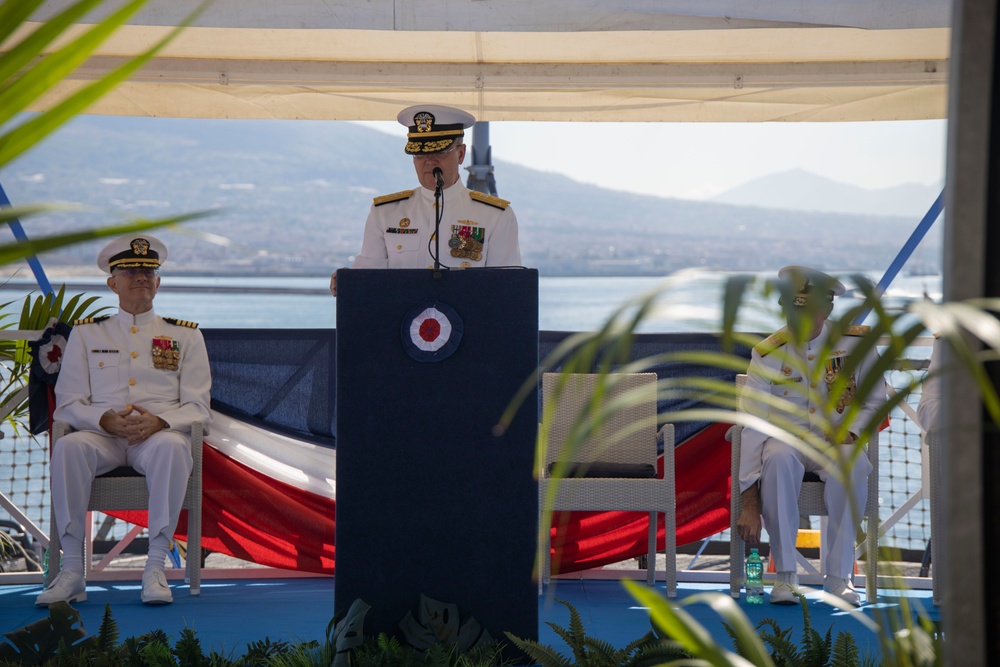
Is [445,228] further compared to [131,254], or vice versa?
[131,254]

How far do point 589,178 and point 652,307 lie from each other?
112146mm

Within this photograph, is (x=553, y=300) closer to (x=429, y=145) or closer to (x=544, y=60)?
(x=544, y=60)

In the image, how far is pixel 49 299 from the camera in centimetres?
481

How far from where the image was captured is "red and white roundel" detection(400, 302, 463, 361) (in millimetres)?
2816

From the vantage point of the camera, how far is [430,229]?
13.3 ft

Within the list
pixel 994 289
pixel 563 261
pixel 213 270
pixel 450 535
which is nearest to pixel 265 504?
pixel 450 535

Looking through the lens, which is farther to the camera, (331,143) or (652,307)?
(331,143)

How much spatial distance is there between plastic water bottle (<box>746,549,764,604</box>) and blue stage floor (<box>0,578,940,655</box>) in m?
0.06

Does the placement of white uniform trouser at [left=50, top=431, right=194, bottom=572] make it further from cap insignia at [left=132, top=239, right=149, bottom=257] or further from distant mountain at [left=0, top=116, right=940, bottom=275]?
distant mountain at [left=0, top=116, right=940, bottom=275]

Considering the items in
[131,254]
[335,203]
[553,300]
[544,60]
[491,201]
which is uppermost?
[335,203]

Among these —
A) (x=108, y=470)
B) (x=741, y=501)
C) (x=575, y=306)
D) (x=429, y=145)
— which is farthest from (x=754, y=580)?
Result: (x=575, y=306)

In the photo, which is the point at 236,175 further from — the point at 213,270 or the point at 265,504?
the point at 265,504

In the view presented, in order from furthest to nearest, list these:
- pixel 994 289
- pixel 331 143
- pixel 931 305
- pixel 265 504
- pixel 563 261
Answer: pixel 331 143 < pixel 563 261 < pixel 265 504 < pixel 994 289 < pixel 931 305

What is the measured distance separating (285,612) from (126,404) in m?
1.22
